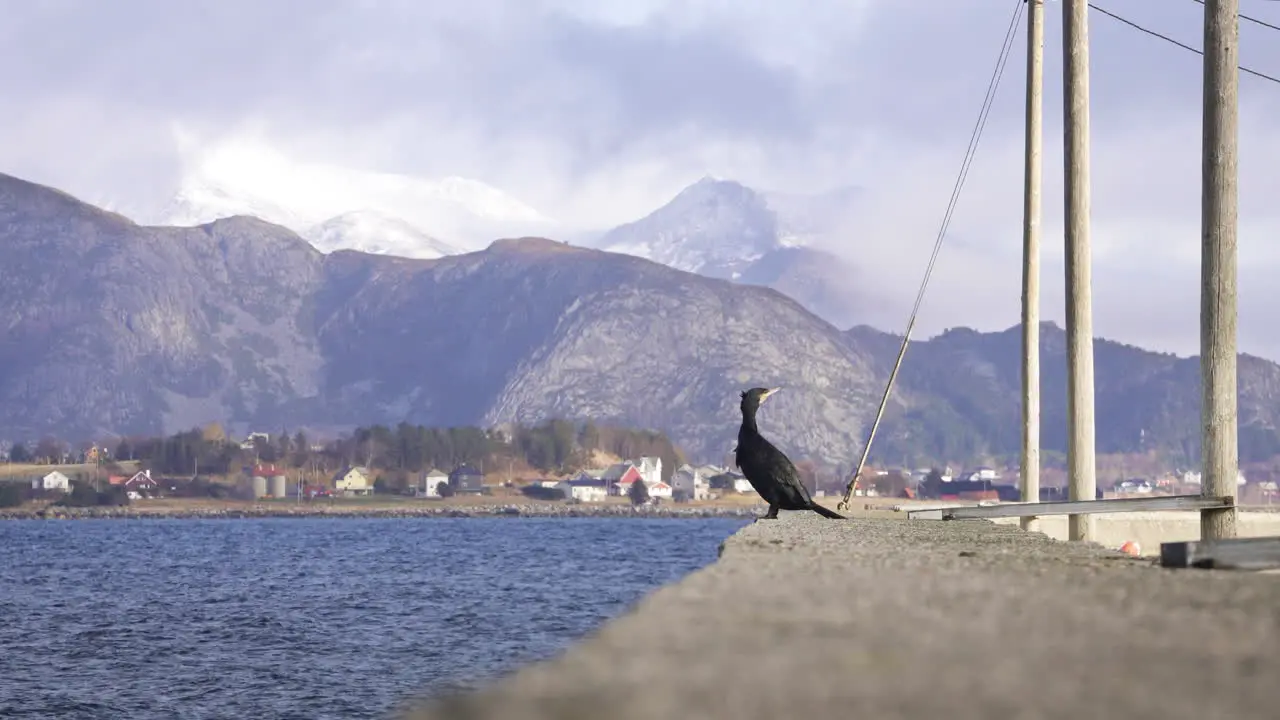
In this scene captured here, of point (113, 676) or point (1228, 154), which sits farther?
point (113, 676)

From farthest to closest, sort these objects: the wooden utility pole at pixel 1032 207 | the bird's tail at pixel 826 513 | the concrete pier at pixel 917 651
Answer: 1. the wooden utility pole at pixel 1032 207
2. the bird's tail at pixel 826 513
3. the concrete pier at pixel 917 651

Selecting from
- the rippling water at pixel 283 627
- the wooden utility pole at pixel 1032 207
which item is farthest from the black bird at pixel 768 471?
the wooden utility pole at pixel 1032 207

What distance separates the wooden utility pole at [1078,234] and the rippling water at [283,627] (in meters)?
8.36

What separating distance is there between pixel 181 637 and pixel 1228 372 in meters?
36.4

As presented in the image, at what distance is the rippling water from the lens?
30984mm

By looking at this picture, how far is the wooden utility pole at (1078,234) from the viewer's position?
2341 centimetres

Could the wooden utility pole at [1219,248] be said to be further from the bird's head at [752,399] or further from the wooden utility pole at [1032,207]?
the wooden utility pole at [1032,207]

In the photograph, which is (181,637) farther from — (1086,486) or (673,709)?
(673,709)

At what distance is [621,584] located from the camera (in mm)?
70375

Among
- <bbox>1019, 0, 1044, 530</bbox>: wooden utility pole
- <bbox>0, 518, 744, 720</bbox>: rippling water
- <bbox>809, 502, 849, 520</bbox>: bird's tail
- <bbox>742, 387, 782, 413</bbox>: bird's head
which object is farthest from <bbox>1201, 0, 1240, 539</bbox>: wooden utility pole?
<bbox>1019, 0, 1044, 530</bbox>: wooden utility pole

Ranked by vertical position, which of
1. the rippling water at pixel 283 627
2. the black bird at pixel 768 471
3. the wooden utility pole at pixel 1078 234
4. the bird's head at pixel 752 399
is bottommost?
the rippling water at pixel 283 627

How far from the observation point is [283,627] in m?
48.0

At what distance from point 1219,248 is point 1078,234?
9546mm

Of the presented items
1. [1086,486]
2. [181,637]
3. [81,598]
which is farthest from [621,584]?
[1086,486]
